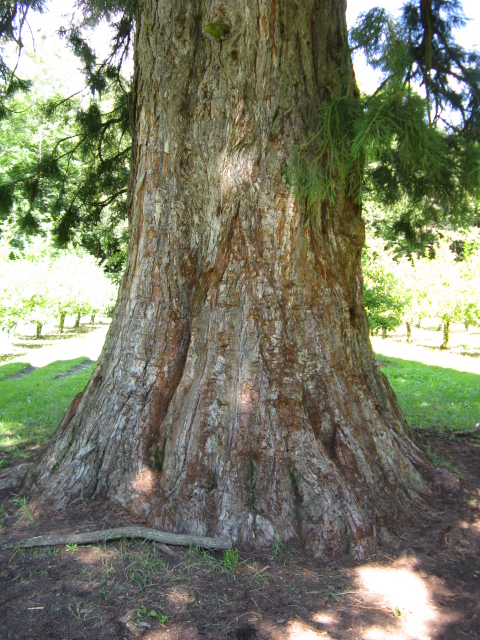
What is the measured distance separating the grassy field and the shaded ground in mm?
2364

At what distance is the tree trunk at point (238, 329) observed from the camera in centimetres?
338

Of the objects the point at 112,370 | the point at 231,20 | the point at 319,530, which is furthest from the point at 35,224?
the point at 319,530

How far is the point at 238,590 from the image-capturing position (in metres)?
2.84

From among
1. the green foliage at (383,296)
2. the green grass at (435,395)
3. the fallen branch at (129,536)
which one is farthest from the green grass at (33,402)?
the green foliage at (383,296)

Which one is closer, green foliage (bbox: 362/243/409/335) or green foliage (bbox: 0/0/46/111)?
green foliage (bbox: 0/0/46/111)

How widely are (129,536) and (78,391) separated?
226 inches

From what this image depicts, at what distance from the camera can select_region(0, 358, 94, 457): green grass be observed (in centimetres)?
569

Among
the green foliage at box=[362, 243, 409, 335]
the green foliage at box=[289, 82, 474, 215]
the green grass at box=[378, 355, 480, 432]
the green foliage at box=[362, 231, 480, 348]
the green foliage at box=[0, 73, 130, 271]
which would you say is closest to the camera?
the green foliage at box=[289, 82, 474, 215]

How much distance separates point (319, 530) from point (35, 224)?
560 cm

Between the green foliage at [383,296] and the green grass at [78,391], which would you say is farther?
the green foliage at [383,296]

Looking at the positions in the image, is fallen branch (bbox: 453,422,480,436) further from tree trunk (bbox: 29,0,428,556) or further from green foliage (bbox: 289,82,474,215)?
green foliage (bbox: 289,82,474,215)

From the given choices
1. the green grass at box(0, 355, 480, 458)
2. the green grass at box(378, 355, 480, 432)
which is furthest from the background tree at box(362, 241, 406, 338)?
the green grass at box(378, 355, 480, 432)

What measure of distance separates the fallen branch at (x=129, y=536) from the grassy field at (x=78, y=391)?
6.74 feet

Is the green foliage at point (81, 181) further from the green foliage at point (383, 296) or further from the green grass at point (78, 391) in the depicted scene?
the green foliage at point (383, 296)
